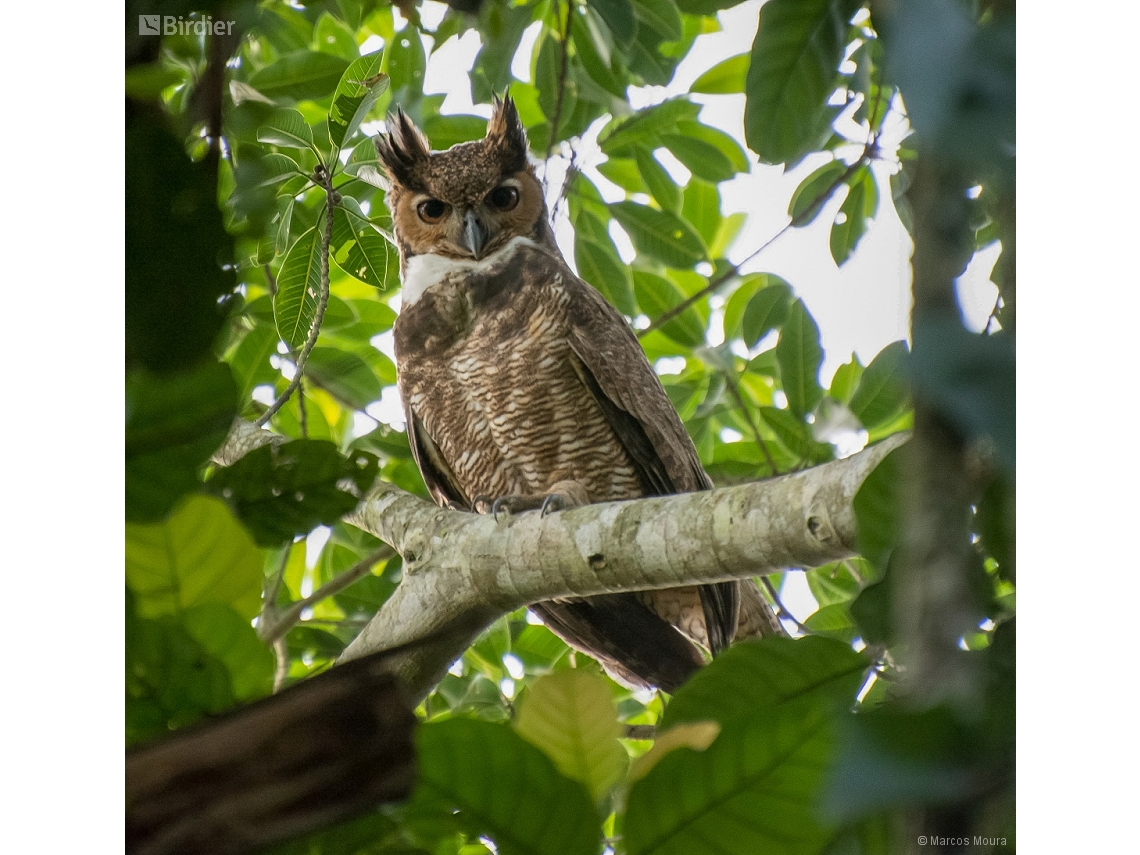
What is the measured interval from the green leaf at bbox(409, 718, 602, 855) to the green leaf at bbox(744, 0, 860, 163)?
0.45 metres

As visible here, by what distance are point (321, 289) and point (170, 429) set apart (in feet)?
1.55

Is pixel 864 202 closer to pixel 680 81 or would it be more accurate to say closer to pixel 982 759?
pixel 680 81

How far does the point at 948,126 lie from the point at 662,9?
1.79 ft

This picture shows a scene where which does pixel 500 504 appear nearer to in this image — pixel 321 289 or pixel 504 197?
pixel 504 197

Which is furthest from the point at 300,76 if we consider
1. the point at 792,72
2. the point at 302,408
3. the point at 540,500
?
the point at 540,500

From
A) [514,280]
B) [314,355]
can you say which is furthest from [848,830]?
[514,280]

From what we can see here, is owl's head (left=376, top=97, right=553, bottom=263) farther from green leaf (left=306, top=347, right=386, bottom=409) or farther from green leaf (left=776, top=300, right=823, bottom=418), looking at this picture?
green leaf (left=776, top=300, right=823, bottom=418)

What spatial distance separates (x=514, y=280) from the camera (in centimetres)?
145

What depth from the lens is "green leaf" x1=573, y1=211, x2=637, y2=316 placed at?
1.02 m

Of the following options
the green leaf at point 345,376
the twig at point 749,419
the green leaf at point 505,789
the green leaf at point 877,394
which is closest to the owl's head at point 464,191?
the green leaf at point 345,376

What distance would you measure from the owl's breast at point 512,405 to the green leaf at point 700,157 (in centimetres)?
53

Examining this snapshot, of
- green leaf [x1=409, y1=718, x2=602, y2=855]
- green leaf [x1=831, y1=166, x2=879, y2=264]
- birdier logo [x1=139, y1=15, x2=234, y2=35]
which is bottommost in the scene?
green leaf [x1=409, y1=718, x2=602, y2=855]

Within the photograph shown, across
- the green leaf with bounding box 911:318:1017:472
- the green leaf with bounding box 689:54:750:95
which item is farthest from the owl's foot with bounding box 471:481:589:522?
the green leaf with bounding box 911:318:1017:472

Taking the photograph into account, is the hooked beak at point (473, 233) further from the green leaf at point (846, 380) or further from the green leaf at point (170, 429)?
the green leaf at point (170, 429)
